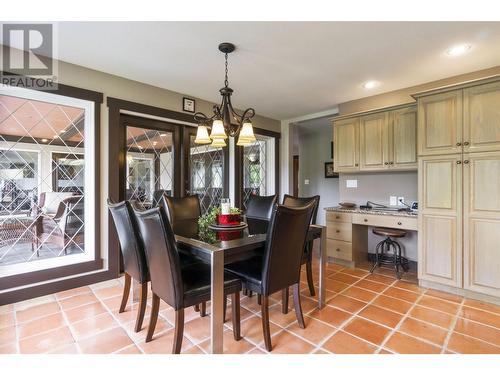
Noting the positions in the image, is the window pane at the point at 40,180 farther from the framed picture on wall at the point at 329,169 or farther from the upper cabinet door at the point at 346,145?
the framed picture on wall at the point at 329,169

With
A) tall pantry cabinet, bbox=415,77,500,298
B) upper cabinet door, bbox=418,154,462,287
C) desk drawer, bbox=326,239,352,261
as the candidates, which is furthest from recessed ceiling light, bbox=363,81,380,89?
desk drawer, bbox=326,239,352,261

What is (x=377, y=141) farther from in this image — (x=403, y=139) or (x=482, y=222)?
(x=482, y=222)

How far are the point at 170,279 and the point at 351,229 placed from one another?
258 centimetres

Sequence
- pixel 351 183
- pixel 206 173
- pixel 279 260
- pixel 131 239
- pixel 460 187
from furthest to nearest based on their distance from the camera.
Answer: pixel 206 173 < pixel 351 183 < pixel 460 187 < pixel 131 239 < pixel 279 260

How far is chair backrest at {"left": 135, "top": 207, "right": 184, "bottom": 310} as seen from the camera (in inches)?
58.3

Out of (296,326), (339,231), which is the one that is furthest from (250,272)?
(339,231)

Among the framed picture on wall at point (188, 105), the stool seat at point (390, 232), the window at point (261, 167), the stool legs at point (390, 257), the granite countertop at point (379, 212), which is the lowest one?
the stool legs at point (390, 257)

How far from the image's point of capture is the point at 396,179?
348 cm

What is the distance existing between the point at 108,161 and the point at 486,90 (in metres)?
3.88

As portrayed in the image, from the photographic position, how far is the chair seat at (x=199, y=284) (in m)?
1.58

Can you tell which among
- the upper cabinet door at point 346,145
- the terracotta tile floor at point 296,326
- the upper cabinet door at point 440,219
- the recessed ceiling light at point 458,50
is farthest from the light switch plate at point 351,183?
the recessed ceiling light at point 458,50

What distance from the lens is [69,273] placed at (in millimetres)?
2689

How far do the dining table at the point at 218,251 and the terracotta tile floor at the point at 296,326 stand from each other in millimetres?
285
